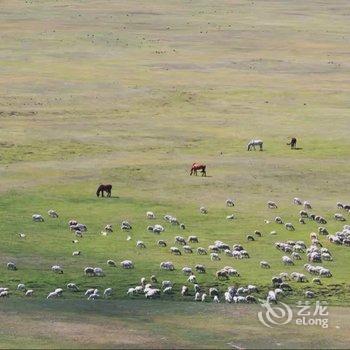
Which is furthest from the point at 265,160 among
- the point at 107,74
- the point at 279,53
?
the point at 279,53

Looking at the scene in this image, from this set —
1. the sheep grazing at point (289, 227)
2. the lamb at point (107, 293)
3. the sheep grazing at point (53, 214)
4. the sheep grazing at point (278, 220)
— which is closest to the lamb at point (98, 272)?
the lamb at point (107, 293)

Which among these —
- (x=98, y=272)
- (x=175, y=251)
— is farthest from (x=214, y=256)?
(x=98, y=272)

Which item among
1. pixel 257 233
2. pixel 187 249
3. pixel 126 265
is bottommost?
pixel 126 265

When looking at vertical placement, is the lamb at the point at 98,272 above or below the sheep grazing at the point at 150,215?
below

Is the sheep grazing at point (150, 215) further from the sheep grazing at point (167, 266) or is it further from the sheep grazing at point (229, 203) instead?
the sheep grazing at point (167, 266)

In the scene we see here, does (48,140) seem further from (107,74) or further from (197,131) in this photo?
(107,74)

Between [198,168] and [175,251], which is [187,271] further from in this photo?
[198,168]
